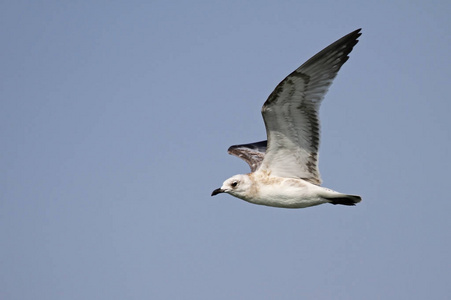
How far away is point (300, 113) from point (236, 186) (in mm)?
2455

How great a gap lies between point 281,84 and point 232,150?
22.0 ft

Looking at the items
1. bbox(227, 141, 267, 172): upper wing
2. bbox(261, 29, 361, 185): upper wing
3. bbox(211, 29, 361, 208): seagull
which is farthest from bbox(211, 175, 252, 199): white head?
bbox(227, 141, 267, 172): upper wing

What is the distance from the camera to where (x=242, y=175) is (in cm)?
1659

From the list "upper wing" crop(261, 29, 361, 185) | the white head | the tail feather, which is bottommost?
the tail feather

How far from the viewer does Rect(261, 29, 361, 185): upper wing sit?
1537 centimetres

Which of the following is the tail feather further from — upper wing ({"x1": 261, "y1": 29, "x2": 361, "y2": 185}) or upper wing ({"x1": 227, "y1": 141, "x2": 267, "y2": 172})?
upper wing ({"x1": 227, "y1": 141, "x2": 267, "y2": 172})

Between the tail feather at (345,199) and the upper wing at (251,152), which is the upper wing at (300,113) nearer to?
the tail feather at (345,199)

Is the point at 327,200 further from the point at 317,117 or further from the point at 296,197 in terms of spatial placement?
the point at 317,117

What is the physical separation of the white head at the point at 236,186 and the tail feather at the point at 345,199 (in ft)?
6.87

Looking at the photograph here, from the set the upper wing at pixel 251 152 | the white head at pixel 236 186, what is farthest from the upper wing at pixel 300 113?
the upper wing at pixel 251 152

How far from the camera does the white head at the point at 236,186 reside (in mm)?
16469

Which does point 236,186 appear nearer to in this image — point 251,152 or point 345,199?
point 345,199

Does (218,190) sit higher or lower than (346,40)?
lower

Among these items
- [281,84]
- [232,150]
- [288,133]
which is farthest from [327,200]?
[232,150]
